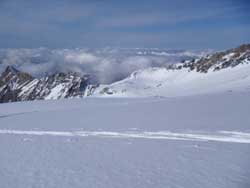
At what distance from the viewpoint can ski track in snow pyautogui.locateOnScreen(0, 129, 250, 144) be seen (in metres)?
13.2

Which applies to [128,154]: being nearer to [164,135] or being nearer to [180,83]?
[164,135]

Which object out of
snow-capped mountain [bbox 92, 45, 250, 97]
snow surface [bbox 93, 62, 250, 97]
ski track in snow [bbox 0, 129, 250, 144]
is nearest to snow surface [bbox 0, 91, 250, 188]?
ski track in snow [bbox 0, 129, 250, 144]

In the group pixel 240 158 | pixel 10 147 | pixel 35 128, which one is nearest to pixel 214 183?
pixel 240 158

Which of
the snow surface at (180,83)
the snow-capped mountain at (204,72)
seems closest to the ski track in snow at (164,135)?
the snow surface at (180,83)

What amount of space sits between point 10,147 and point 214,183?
281 inches

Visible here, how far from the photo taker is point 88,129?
16359 mm

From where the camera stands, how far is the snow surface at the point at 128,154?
313 inches

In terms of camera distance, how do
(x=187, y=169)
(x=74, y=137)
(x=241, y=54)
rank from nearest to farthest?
1. (x=187, y=169)
2. (x=74, y=137)
3. (x=241, y=54)

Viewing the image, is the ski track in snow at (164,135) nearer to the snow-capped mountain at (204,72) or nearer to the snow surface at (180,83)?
the snow surface at (180,83)

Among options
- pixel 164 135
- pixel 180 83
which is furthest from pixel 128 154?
pixel 180 83

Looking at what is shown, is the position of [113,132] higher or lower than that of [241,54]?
lower

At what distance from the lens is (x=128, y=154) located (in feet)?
34.9

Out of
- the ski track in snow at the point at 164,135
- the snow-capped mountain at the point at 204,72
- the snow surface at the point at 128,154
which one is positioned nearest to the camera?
the snow surface at the point at 128,154

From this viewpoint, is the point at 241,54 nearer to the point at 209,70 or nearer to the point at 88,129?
the point at 209,70
